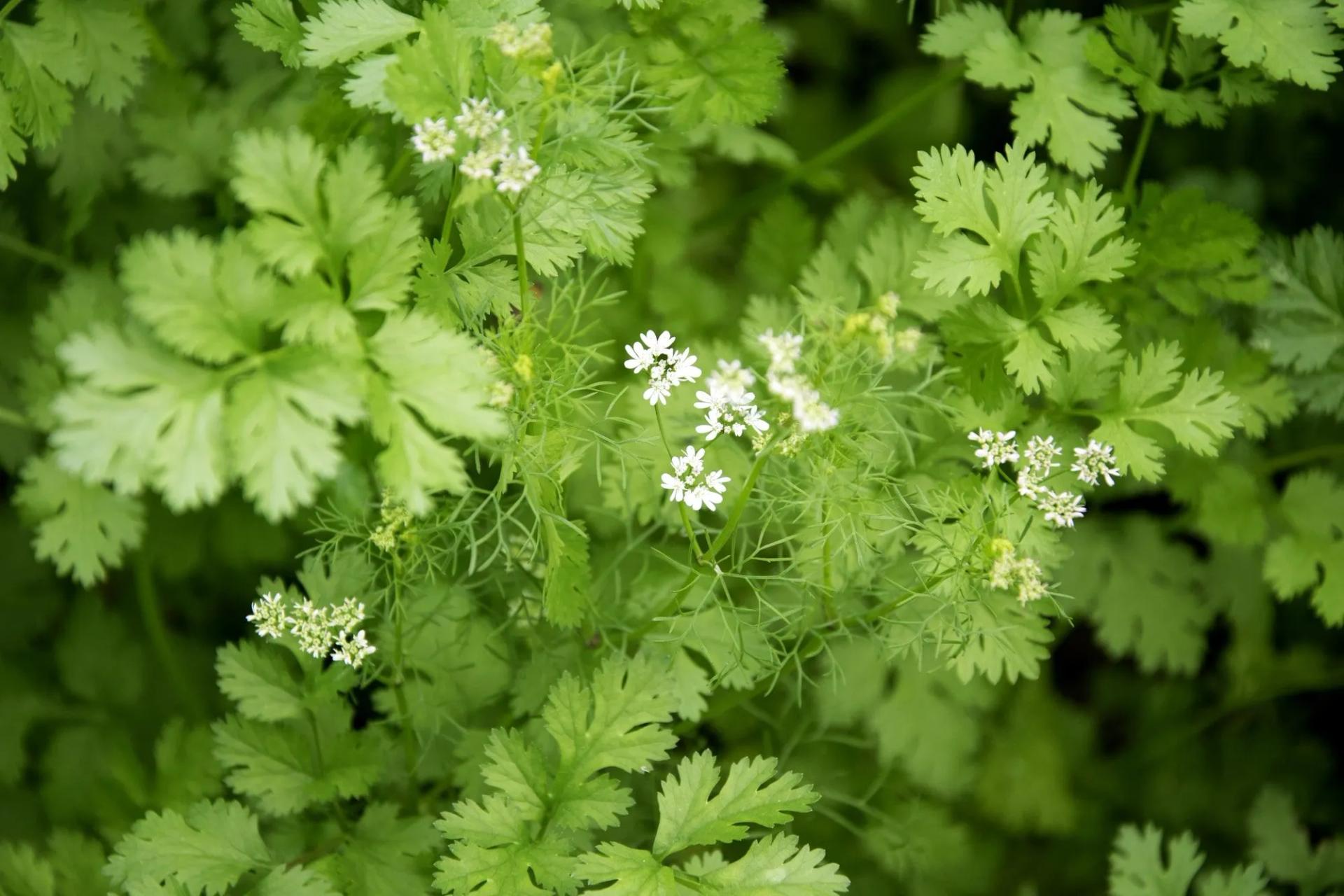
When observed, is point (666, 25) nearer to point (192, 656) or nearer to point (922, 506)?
point (922, 506)

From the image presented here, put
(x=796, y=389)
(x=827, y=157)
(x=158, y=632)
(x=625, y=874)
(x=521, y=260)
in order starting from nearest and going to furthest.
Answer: (x=796, y=389) → (x=521, y=260) → (x=625, y=874) → (x=158, y=632) → (x=827, y=157)

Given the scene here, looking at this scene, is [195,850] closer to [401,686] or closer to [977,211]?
[401,686]

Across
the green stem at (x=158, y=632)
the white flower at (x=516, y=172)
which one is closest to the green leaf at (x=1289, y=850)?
the white flower at (x=516, y=172)

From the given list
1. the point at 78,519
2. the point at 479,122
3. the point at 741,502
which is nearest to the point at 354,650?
the point at 741,502

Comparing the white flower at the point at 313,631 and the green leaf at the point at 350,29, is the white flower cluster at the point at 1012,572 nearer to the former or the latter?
the white flower at the point at 313,631

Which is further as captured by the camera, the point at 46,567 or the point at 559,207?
the point at 46,567

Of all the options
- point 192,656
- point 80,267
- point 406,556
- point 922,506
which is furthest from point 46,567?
point 922,506
